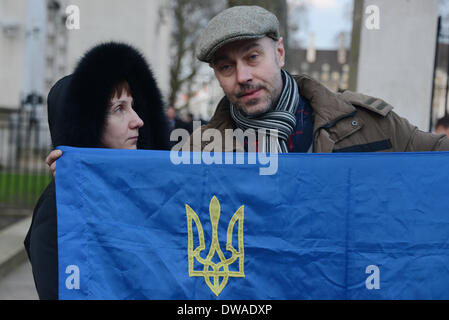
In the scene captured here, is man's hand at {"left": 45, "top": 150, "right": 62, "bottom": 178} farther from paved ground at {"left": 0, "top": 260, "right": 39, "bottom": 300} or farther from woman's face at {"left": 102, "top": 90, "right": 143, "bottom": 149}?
paved ground at {"left": 0, "top": 260, "right": 39, "bottom": 300}

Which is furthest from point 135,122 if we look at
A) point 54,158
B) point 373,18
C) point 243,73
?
point 373,18

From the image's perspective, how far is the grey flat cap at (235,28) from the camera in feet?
9.35

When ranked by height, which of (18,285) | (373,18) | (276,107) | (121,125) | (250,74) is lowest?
(18,285)

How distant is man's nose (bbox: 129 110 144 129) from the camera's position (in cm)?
300

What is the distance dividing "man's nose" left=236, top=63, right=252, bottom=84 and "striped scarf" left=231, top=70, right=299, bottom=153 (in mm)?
203

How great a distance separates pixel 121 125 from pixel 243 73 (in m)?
0.65

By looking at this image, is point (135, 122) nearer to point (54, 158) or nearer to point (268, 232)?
point (54, 158)

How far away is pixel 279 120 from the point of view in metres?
2.94

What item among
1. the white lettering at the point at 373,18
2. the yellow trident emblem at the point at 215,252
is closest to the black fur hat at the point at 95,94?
the yellow trident emblem at the point at 215,252

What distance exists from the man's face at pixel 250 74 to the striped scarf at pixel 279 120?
0.04 m

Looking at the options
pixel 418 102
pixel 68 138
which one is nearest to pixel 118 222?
pixel 68 138

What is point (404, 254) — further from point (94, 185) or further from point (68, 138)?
point (68, 138)

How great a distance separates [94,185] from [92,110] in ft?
1.28

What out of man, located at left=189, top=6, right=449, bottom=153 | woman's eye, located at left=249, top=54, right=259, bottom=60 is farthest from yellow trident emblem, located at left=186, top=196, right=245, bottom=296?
woman's eye, located at left=249, top=54, right=259, bottom=60
